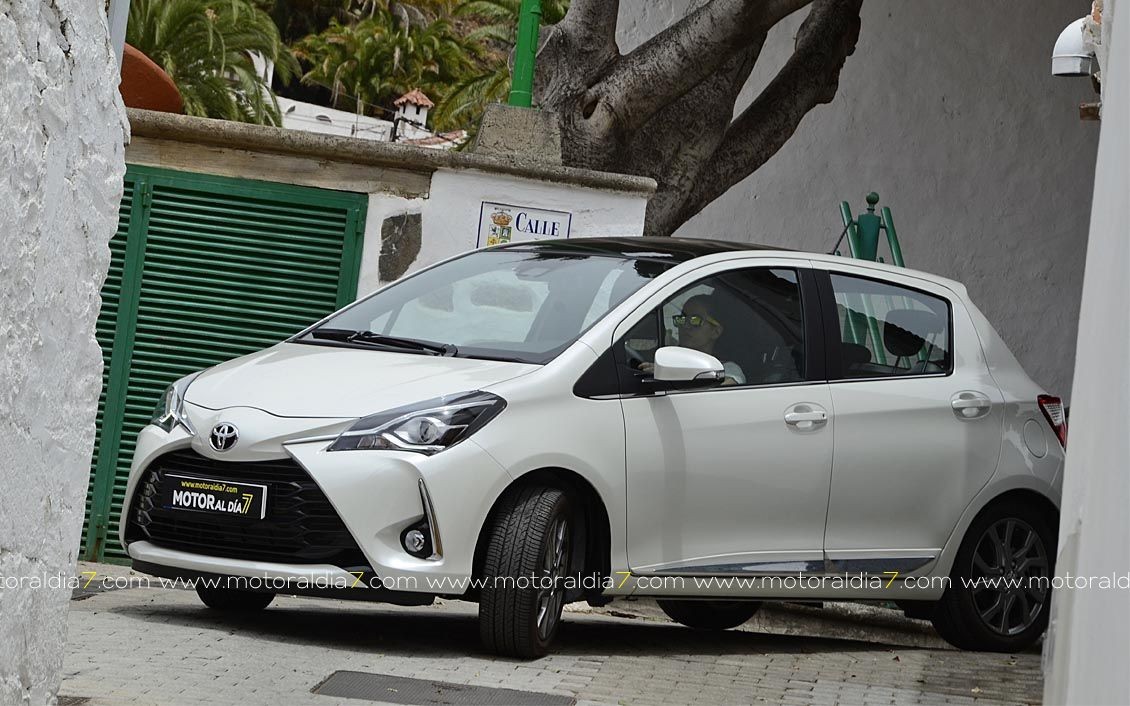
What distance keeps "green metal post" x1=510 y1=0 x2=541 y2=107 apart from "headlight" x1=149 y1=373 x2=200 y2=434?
4.05m

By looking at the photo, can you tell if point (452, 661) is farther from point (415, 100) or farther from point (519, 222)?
point (415, 100)

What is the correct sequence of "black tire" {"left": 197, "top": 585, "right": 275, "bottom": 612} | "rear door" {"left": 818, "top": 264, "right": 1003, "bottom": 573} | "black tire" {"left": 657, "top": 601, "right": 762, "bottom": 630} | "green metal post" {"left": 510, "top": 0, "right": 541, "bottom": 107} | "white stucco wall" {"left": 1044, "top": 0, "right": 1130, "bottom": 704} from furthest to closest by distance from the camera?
1. "green metal post" {"left": 510, "top": 0, "right": 541, "bottom": 107}
2. "black tire" {"left": 657, "top": 601, "right": 762, "bottom": 630}
3. "rear door" {"left": 818, "top": 264, "right": 1003, "bottom": 573}
4. "black tire" {"left": 197, "top": 585, "right": 275, "bottom": 612}
5. "white stucco wall" {"left": 1044, "top": 0, "right": 1130, "bottom": 704}

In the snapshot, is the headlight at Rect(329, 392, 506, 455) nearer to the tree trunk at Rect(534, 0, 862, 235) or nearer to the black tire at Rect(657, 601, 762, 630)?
the black tire at Rect(657, 601, 762, 630)

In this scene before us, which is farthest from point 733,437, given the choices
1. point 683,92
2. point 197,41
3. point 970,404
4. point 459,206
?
point 197,41

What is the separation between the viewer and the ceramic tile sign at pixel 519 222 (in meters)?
8.95

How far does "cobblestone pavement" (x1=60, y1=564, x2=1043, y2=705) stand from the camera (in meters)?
5.26

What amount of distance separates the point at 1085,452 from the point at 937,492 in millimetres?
3800

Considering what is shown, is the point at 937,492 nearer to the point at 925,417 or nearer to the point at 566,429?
the point at 925,417

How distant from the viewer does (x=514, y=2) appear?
41156 mm

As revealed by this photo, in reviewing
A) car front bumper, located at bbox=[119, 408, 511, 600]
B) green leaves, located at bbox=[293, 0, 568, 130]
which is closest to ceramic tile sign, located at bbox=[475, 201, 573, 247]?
car front bumper, located at bbox=[119, 408, 511, 600]

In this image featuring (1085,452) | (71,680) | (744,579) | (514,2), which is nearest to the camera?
(1085,452)

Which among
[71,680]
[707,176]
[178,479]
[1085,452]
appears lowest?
[71,680]

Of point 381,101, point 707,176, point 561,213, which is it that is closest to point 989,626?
point 561,213

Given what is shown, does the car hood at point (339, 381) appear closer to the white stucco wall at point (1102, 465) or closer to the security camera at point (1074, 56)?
the white stucco wall at point (1102, 465)
